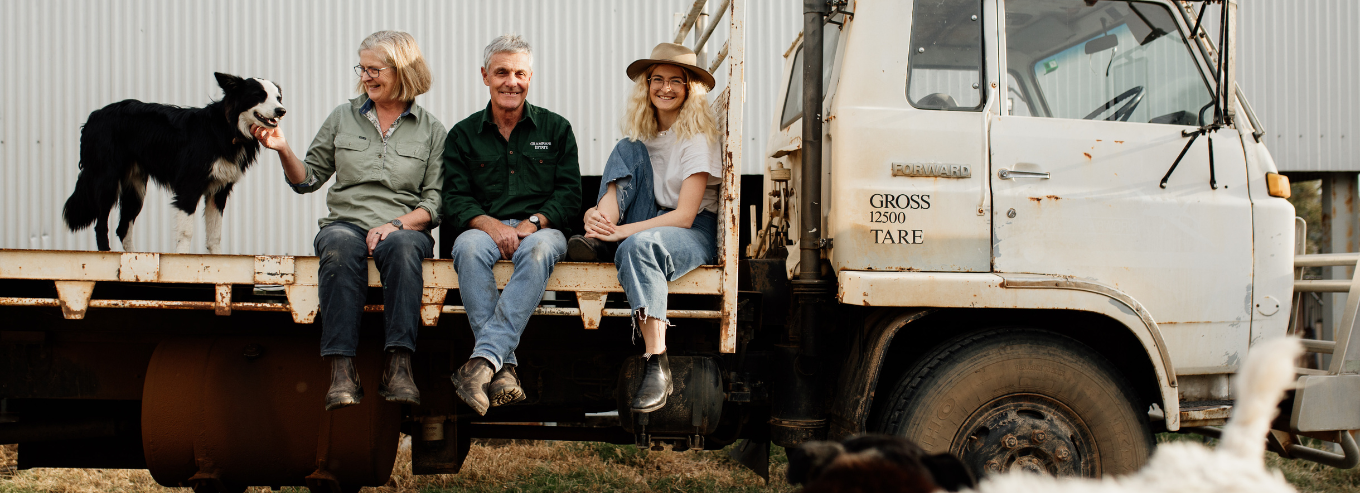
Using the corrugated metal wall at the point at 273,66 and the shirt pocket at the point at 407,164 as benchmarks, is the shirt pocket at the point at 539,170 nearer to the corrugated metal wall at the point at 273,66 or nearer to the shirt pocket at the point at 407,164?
the shirt pocket at the point at 407,164

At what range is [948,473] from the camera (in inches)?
49.2

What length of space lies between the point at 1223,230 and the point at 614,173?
2.29 metres

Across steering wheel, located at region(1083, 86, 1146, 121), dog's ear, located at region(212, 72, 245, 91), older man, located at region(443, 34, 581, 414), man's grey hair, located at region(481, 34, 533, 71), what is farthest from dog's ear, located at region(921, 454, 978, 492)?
dog's ear, located at region(212, 72, 245, 91)

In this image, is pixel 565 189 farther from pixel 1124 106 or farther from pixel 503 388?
pixel 1124 106

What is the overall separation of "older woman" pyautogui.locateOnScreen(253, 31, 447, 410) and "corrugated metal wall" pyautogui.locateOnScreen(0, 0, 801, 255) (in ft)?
8.76

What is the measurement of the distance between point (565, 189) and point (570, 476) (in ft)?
6.74

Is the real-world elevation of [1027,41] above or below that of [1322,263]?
above

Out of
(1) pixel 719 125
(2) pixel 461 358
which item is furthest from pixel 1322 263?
(2) pixel 461 358

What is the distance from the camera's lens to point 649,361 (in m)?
2.65

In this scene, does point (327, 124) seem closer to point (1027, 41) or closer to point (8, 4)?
point (1027, 41)

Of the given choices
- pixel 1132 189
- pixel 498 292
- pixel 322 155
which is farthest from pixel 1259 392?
pixel 322 155

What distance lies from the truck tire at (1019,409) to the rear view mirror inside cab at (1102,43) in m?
1.15

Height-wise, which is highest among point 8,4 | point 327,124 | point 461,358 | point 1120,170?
point 8,4

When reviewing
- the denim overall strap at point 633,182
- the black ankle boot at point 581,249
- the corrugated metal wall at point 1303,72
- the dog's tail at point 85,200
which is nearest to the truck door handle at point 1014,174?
the denim overall strap at point 633,182
